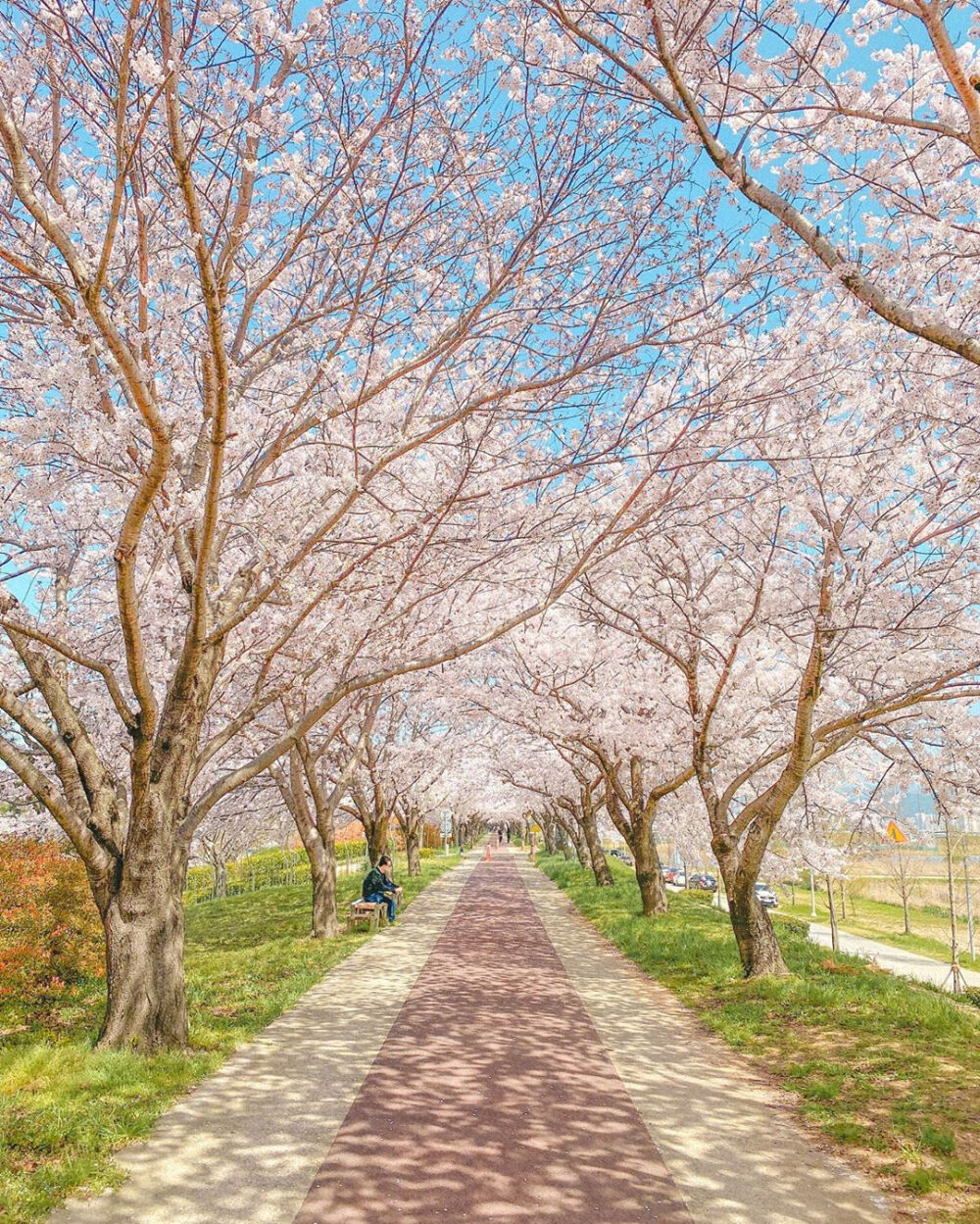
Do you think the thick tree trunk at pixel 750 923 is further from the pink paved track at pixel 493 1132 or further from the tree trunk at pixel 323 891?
the tree trunk at pixel 323 891

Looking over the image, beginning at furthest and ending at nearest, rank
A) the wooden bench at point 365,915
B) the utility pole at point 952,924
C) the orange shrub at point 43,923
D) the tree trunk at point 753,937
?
the wooden bench at point 365,915 < the utility pole at point 952,924 < the tree trunk at point 753,937 < the orange shrub at point 43,923

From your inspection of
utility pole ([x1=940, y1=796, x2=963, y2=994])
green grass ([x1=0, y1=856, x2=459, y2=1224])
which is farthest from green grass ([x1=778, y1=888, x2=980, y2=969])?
green grass ([x1=0, y1=856, x2=459, y2=1224])

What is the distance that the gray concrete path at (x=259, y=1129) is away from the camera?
11.9ft

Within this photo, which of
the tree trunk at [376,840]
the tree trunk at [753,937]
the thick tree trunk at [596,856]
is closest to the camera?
the tree trunk at [753,937]

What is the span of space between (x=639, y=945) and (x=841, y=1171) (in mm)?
7429

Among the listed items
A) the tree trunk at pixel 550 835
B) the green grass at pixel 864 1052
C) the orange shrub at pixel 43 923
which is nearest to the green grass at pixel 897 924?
the tree trunk at pixel 550 835

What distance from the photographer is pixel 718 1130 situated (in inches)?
185

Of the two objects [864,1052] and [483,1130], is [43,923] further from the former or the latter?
[864,1052]

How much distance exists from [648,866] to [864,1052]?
851 cm

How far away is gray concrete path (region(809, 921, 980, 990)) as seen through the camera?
68.0ft

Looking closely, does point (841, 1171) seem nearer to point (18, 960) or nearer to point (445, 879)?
point (18, 960)

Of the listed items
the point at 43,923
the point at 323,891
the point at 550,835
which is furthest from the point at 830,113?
the point at 550,835

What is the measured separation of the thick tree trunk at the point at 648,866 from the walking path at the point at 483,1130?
630 centimetres

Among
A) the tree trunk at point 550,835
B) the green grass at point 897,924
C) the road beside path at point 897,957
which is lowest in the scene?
the green grass at point 897,924
